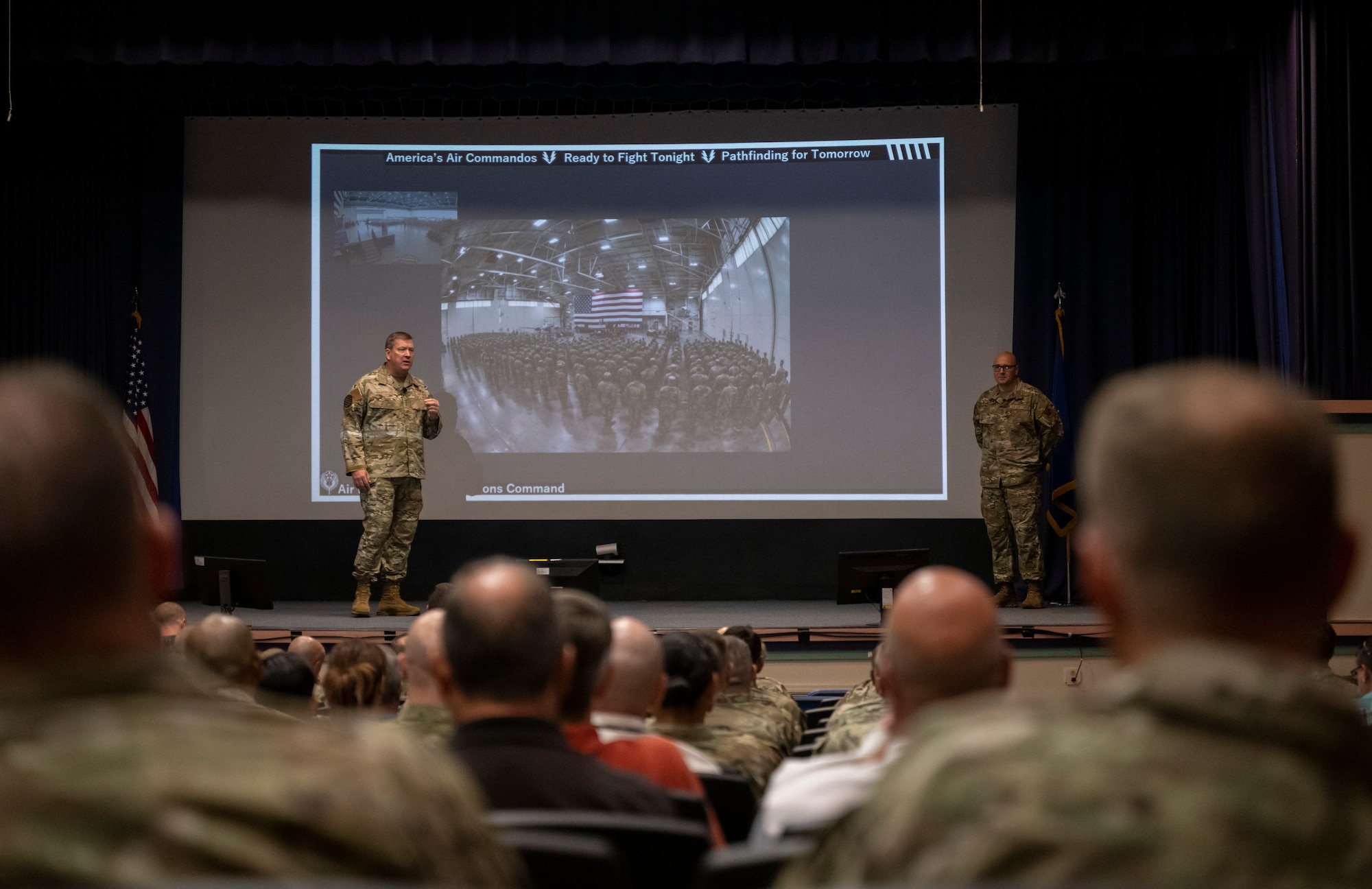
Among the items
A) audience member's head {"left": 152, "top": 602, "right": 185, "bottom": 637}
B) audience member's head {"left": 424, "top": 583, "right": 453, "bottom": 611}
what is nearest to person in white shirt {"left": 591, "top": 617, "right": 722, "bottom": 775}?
audience member's head {"left": 424, "top": 583, "right": 453, "bottom": 611}

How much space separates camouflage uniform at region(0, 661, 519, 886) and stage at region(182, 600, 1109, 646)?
5.05 m

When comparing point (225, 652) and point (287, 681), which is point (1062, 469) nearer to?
point (287, 681)

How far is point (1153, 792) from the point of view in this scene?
70 centimetres

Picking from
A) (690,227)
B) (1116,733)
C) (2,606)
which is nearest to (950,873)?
(1116,733)

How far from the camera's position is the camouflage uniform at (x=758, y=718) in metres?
2.74

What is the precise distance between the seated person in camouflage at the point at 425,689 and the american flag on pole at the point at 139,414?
18.2 feet

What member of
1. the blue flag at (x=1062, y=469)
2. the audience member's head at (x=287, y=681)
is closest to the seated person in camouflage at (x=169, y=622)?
the audience member's head at (x=287, y=681)

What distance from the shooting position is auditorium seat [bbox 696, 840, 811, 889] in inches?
43.4

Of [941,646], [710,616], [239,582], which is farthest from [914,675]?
[710,616]

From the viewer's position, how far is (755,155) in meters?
7.55

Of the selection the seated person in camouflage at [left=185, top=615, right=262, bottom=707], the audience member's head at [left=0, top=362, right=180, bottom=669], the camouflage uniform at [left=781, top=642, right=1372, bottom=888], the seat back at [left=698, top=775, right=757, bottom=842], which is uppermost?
the audience member's head at [left=0, top=362, right=180, bottom=669]

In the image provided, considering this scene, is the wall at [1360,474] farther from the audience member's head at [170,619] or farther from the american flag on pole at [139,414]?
the american flag on pole at [139,414]

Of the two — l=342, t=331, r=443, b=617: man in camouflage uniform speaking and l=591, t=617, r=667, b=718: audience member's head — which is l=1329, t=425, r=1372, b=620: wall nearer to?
l=591, t=617, r=667, b=718: audience member's head

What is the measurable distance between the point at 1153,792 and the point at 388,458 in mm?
6367
